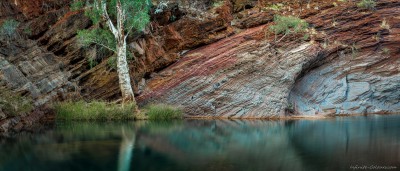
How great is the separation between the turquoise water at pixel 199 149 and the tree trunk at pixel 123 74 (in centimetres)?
680

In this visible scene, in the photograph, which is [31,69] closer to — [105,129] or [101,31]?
[101,31]

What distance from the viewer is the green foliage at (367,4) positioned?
2901 centimetres

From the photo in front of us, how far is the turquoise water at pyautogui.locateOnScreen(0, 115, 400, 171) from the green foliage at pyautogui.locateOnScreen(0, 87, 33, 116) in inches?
128

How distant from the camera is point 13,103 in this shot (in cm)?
2008

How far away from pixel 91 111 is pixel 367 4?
2167cm

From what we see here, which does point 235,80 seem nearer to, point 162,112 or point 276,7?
point 162,112

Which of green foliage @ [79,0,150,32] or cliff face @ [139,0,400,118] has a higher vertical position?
green foliage @ [79,0,150,32]

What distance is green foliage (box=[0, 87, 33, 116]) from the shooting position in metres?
19.6

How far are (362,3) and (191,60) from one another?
45.5 feet

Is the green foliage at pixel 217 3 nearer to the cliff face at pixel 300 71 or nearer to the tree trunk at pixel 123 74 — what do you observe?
the cliff face at pixel 300 71

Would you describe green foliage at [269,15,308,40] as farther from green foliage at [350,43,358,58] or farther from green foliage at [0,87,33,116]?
green foliage at [0,87,33,116]

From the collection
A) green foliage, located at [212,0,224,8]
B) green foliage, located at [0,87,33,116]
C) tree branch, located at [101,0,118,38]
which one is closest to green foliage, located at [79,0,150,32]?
tree branch, located at [101,0,118,38]

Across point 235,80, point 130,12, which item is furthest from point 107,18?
point 235,80

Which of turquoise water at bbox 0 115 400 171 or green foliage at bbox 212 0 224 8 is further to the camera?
green foliage at bbox 212 0 224 8
